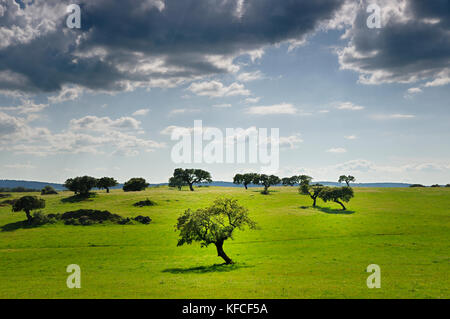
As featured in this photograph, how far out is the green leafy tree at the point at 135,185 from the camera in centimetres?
14200

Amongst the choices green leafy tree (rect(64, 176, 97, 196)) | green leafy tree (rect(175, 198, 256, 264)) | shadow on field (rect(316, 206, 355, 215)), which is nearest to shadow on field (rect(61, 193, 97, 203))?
green leafy tree (rect(64, 176, 97, 196))

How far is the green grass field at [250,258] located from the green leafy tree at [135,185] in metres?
52.0

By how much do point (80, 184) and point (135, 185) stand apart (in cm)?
3658

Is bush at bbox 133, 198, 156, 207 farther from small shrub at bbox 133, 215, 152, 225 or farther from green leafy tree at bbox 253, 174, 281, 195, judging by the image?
green leafy tree at bbox 253, 174, 281, 195

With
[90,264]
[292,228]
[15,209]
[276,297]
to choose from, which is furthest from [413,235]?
[15,209]

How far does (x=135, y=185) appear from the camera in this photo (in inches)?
5625

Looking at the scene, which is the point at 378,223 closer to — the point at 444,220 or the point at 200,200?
the point at 444,220

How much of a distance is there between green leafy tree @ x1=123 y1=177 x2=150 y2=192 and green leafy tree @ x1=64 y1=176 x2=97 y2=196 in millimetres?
30173

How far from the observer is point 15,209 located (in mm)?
73688

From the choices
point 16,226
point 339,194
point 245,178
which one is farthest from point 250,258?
point 245,178

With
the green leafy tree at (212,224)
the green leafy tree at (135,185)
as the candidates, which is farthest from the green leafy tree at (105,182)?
the green leafy tree at (212,224)

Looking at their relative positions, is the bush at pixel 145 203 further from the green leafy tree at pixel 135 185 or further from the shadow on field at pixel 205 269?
the shadow on field at pixel 205 269

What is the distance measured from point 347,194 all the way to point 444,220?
3024 centimetres

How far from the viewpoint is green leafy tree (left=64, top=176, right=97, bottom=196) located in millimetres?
107438
